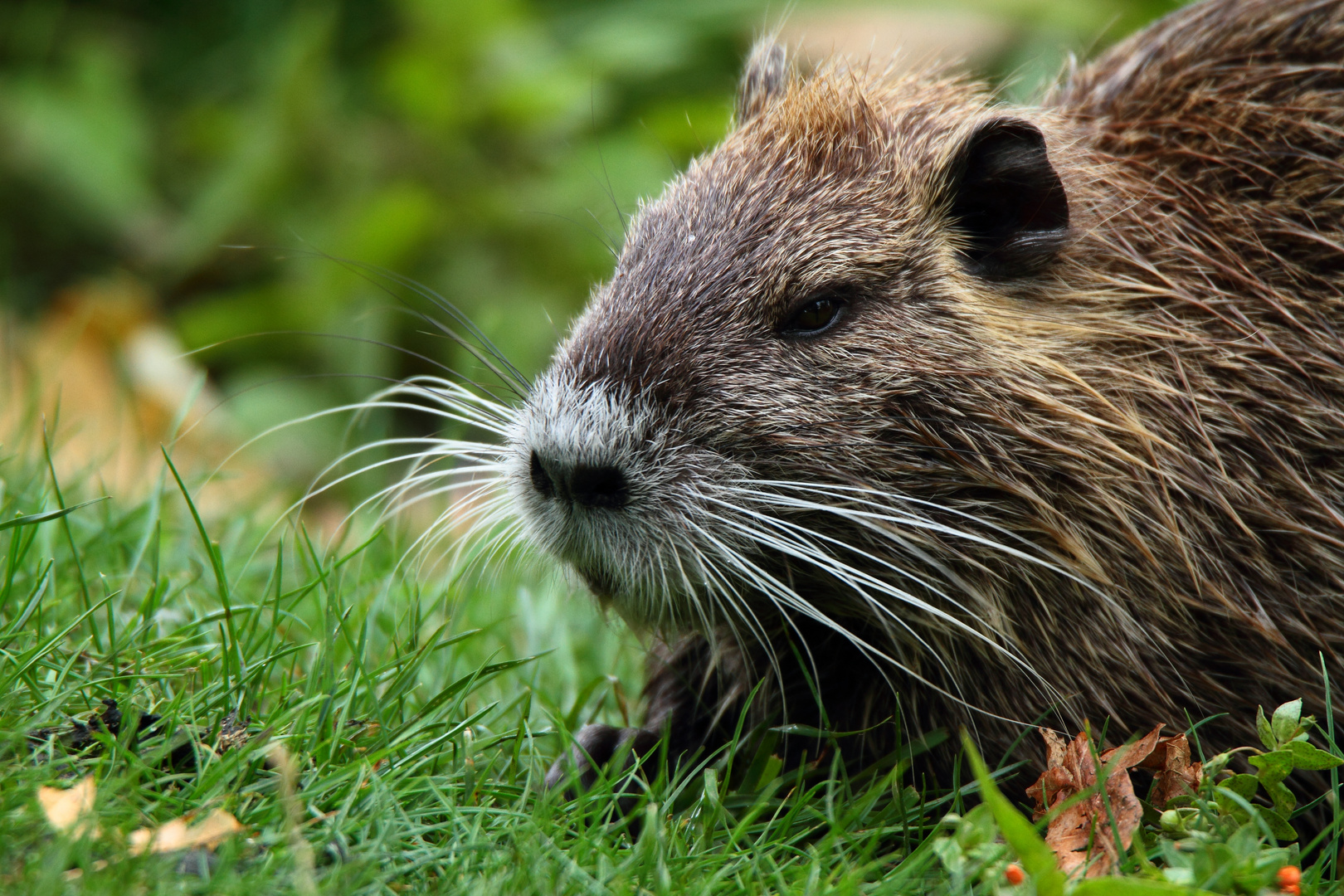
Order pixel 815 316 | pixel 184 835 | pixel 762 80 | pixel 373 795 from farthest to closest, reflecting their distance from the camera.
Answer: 1. pixel 762 80
2. pixel 815 316
3. pixel 373 795
4. pixel 184 835

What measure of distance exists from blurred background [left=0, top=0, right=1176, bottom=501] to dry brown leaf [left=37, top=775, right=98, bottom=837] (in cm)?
287

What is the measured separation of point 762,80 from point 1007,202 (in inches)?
35.0

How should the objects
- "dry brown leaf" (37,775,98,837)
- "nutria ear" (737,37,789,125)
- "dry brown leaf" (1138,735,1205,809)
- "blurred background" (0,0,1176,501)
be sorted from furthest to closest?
"blurred background" (0,0,1176,501), "nutria ear" (737,37,789,125), "dry brown leaf" (1138,735,1205,809), "dry brown leaf" (37,775,98,837)

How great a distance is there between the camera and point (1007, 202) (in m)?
2.82

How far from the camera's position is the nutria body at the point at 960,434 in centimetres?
256

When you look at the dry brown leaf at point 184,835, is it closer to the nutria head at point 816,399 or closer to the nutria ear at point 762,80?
the nutria head at point 816,399

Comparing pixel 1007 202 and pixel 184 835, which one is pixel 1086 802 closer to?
pixel 1007 202

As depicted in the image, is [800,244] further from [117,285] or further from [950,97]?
[117,285]

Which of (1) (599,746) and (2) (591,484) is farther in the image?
(1) (599,746)

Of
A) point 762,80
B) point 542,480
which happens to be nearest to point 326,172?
point 762,80

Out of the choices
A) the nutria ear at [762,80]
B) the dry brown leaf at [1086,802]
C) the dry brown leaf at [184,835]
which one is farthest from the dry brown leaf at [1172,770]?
the nutria ear at [762,80]

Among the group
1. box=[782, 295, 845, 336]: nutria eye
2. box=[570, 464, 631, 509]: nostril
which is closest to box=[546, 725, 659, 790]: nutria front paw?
box=[570, 464, 631, 509]: nostril

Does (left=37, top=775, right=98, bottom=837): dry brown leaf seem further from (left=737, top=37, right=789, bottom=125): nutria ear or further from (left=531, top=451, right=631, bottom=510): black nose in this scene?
(left=737, top=37, right=789, bottom=125): nutria ear

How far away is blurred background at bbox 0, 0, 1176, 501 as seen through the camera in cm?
585
